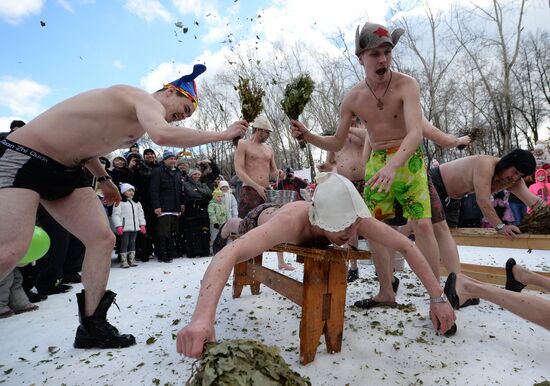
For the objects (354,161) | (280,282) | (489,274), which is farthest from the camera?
(354,161)

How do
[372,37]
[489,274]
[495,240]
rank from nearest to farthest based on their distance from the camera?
1. [372,37]
2. [495,240]
3. [489,274]

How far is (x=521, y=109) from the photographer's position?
27656 millimetres

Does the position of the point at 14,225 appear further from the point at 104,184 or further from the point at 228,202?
the point at 228,202

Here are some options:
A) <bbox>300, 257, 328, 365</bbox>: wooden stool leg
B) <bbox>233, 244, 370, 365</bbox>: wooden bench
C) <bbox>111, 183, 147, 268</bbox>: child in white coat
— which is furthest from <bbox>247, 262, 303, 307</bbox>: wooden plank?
<bbox>111, 183, 147, 268</bbox>: child in white coat

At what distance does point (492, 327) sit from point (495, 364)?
692mm

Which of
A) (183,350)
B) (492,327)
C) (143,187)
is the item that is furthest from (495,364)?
(143,187)

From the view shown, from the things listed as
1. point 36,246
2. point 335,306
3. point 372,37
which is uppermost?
point 372,37

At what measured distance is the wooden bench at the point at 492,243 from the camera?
3.43 metres

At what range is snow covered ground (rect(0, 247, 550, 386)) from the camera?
2.12 metres

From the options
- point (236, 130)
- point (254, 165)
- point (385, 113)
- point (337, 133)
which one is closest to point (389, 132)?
point (385, 113)

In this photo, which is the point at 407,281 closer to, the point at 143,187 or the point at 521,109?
→ the point at 143,187

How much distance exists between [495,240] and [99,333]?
3851 mm

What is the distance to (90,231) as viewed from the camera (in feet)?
8.74

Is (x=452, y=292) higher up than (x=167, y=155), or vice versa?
(x=167, y=155)
